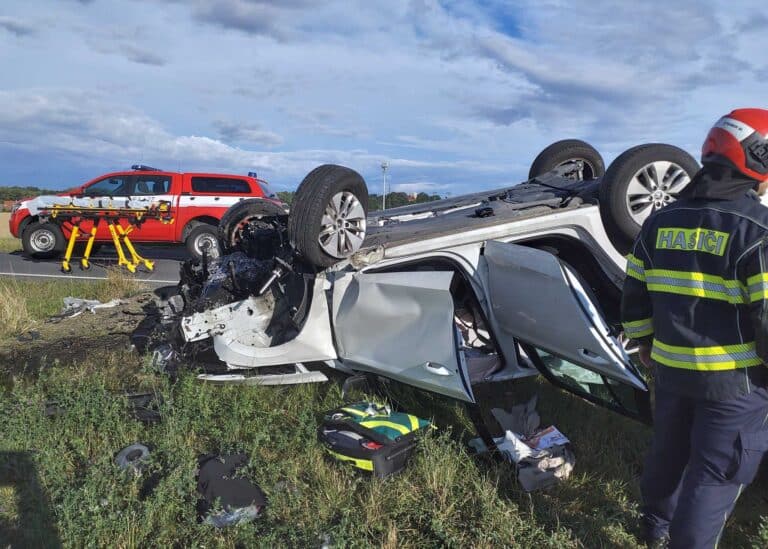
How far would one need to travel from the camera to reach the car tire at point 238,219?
16.1 ft

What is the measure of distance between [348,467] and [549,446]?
3.42 ft

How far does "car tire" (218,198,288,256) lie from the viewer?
16.1 ft

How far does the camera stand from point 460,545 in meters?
2.35

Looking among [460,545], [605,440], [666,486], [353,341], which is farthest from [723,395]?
[353,341]

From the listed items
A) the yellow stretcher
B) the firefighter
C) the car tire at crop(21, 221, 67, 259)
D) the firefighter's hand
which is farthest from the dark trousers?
the car tire at crop(21, 221, 67, 259)

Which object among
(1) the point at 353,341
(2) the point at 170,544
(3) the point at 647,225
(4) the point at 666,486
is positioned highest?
(3) the point at 647,225

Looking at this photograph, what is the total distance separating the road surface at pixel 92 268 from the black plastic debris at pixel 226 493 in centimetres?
666

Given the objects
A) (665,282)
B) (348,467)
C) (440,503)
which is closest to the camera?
(665,282)

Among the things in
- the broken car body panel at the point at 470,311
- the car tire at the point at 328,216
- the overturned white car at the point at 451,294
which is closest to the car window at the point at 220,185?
the overturned white car at the point at 451,294

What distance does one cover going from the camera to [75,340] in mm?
5219

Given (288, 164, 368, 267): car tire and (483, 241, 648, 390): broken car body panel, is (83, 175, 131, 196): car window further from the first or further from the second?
(483, 241, 648, 390): broken car body panel

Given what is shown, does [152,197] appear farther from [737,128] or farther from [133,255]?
[737,128]

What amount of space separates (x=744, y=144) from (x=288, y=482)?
7.63ft

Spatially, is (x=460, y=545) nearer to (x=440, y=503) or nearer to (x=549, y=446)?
(x=440, y=503)
